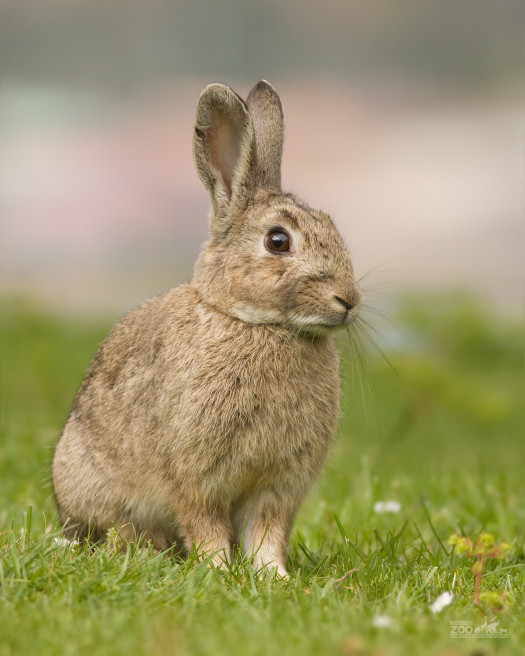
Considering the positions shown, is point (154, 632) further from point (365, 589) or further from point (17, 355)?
point (17, 355)

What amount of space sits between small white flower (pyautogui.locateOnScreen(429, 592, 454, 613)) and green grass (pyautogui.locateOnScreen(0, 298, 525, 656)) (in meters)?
0.03

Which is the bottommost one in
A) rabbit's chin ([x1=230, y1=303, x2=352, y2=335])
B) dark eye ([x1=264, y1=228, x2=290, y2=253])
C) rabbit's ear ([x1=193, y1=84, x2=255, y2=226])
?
rabbit's chin ([x1=230, y1=303, x2=352, y2=335])

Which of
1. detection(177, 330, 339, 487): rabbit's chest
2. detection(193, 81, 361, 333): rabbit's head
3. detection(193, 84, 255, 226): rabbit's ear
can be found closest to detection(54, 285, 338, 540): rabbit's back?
detection(177, 330, 339, 487): rabbit's chest

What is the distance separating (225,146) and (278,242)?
1.97 feet

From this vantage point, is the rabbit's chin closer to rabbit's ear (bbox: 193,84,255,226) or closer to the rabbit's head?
the rabbit's head

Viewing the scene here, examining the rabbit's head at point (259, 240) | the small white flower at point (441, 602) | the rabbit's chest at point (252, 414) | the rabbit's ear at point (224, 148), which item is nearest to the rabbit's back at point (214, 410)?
the rabbit's chest at point (252, 414)

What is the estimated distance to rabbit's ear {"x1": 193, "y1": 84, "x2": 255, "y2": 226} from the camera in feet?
15.1

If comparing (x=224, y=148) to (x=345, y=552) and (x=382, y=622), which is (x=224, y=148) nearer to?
(x=345, y=552)

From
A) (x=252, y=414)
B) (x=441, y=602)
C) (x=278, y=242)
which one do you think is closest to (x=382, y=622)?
(x=441, y=602)

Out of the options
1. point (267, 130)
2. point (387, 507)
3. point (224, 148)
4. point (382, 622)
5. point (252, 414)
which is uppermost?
point (267, 130)

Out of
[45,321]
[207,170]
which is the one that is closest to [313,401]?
[207,170]

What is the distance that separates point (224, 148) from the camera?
475 centimetres

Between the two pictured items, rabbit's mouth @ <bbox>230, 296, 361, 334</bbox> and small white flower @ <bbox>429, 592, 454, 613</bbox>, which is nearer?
small white flower @ <bbox>429, 592, 454, 613</bbox>

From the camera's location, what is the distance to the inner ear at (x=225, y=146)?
186 inches
